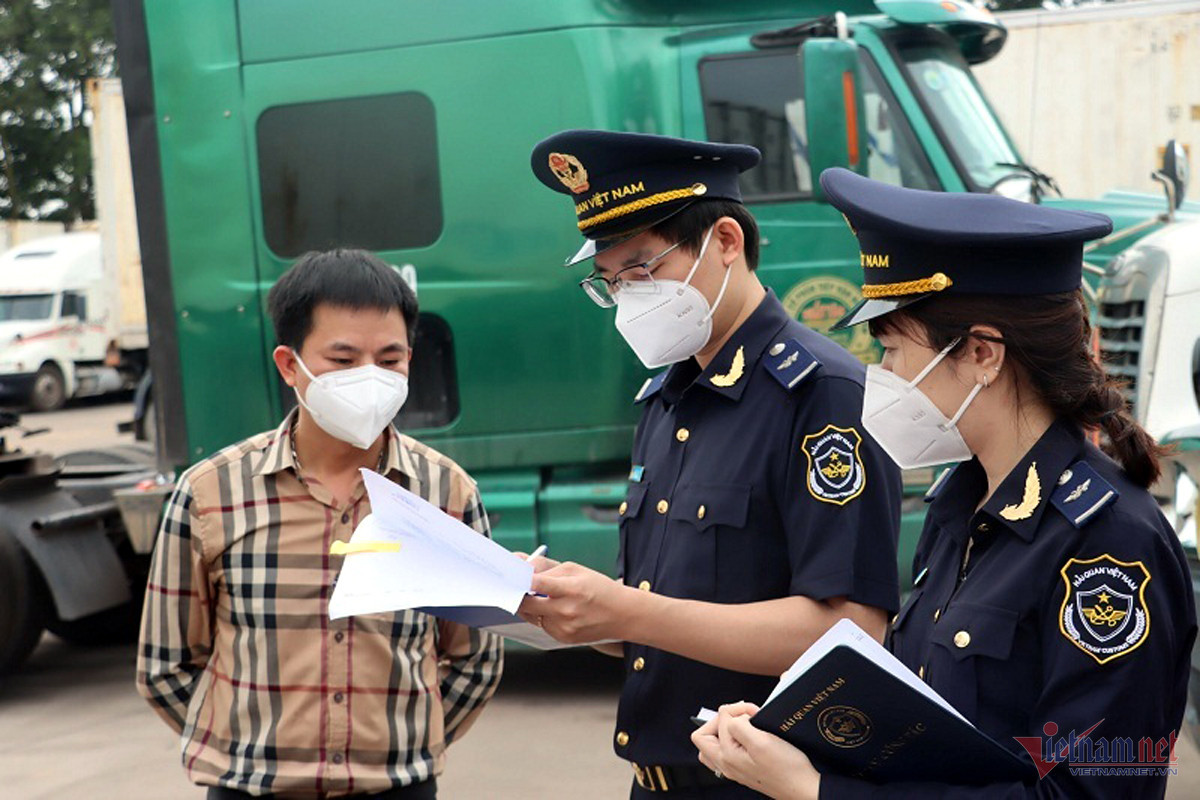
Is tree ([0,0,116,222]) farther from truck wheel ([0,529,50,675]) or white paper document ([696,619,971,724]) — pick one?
white paper document ([696,619,971,724])

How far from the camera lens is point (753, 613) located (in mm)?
2031

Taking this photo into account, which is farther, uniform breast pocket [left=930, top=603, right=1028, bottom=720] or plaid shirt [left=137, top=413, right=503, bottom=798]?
plaid shirt [left=137, top=413, right=503, bottom=798]

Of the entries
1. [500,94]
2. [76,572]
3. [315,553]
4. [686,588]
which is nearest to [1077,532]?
[686,588]

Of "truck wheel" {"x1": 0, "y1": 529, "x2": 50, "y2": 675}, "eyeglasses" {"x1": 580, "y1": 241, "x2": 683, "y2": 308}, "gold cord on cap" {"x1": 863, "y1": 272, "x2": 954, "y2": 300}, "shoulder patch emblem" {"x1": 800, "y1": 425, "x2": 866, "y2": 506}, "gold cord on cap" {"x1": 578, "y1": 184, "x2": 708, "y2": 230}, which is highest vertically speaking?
"gold cord on cap" {"x1": 578, "y1": 184, "x2": 708, "y2": 230}

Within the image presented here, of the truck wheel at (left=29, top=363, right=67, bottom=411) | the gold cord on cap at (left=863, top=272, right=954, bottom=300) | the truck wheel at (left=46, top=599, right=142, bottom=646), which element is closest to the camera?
the gold cord on cap at (left=863, top=272, right=954, bottom=300)

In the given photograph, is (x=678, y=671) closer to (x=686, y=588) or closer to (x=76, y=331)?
(x=686, y=588)

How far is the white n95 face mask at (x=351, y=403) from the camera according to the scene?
2.49m

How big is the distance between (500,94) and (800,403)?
3.35m

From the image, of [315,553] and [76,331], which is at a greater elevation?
[315,553]

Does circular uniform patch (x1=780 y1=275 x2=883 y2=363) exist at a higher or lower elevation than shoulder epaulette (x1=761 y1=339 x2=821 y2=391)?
lower

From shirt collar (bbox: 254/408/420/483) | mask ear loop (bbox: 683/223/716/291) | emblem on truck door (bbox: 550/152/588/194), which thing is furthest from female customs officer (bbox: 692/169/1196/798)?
shirt collar (bbox: 254/408/420/483)

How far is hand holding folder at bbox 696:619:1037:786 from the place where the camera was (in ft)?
4.83

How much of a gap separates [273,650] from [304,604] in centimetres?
9

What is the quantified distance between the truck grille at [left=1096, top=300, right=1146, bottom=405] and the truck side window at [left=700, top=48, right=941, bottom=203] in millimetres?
821
